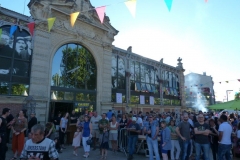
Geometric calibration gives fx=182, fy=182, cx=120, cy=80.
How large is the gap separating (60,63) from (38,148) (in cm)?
1149

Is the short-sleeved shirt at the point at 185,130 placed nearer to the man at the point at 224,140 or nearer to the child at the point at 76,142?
the man at the point at 224,140

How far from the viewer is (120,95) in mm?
18328

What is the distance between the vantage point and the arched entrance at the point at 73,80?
13.4 metres

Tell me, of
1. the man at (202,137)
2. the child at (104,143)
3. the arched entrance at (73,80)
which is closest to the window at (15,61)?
the arched entrance at (73,80)

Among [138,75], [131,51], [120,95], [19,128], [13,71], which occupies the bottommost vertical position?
[19,128]

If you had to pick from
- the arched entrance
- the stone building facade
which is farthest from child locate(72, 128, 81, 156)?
the arched entrance

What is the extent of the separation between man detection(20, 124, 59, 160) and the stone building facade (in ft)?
30.0

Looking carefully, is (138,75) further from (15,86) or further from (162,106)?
(15,86)

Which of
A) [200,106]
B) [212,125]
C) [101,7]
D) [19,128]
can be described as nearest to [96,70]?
[101,7]

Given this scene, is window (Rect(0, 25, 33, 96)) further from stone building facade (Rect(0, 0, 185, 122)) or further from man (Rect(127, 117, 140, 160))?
man (Rect(127, 117, 140, 160))

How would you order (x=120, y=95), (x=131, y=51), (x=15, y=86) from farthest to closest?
1. (x=131, y=51)
2. (x=120, y=95)
3. (x=15, y=86)

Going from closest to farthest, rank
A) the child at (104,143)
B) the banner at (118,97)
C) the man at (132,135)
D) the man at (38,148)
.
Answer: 1. the man at (38,148)
2. the man at (132,135)
3. the child at (104,143)
4. the banner at (118,97)

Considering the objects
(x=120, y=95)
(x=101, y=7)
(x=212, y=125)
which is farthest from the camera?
(x=120, y=95)

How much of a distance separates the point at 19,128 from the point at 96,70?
957 centimetres
